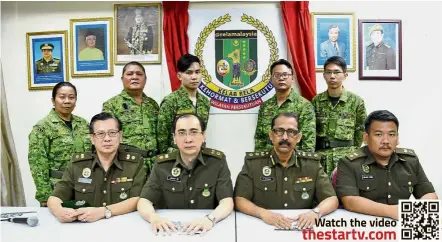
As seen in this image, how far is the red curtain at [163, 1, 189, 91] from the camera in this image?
147 inches

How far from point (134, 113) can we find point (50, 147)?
70 centimetres

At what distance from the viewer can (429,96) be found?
383cm

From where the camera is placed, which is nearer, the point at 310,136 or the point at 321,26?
the point at 310,136

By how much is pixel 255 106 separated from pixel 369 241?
2.23 metres

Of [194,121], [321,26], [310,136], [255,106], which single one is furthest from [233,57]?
[194,121]

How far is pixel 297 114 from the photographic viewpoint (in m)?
3.03

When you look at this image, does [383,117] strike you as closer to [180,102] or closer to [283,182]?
[283,182]

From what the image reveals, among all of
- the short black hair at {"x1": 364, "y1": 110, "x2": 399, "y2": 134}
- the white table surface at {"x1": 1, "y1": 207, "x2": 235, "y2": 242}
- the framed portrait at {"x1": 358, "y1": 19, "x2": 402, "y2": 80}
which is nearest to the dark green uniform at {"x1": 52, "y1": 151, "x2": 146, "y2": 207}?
the white table surface at {"x1": 1, "y1": 207, "x2": 235, "y2": 242}

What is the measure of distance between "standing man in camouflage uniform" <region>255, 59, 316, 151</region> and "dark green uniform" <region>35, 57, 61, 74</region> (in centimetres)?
224

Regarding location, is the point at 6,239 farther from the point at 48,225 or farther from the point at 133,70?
the point at 133,70

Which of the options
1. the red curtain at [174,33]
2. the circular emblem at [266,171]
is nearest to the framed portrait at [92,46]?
the red curtain at [174,33]

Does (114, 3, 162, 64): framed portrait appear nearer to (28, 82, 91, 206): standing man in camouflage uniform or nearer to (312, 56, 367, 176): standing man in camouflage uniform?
(28, 82, 91, 206): standing man in camouflage uniform

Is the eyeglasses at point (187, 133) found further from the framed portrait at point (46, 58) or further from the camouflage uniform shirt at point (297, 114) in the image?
the framed portrait at point (46, 58)

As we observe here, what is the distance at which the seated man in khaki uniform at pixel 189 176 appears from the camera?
220 cm
